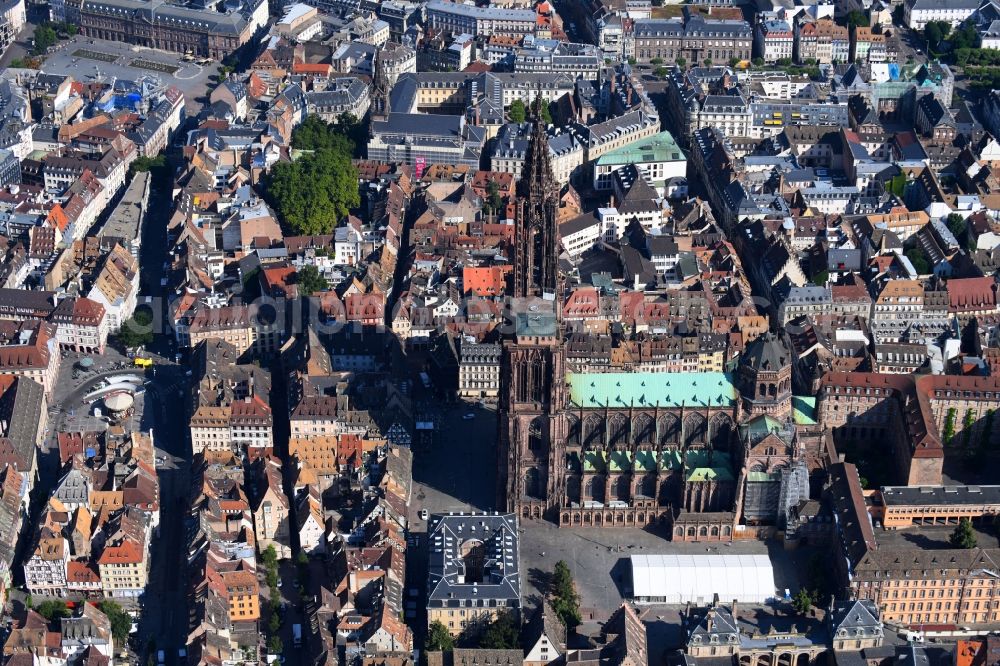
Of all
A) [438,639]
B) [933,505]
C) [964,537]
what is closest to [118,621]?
[438,639]

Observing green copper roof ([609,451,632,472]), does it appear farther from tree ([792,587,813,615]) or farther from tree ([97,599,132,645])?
tree ([97,599,132,645])

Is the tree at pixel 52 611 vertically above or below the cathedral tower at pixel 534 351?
below

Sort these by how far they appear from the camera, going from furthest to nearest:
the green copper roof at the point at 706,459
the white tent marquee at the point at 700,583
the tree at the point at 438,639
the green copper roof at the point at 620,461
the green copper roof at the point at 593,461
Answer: the green copper roof at the point at 706,459 → the green copper roof at the point at 593,461 → the green copper roof at the point at 620,461 → the white tent marquee at the point at 700,583 → the tree at the point at 438,639

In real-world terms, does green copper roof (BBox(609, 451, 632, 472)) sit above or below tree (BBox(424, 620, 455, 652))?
above

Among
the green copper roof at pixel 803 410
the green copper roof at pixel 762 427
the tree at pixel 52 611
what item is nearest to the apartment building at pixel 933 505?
the green copper roof at pixel 803 410

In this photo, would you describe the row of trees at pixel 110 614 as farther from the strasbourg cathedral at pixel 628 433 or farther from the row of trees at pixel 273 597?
the strasbourg cathedral at pixel 628 433

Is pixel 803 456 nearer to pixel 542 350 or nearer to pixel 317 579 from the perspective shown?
pixel 542 350

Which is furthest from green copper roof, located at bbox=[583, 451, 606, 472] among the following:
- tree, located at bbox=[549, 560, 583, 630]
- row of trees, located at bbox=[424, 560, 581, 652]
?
row of trees, located at bbox=[424, 560, 581, 652]

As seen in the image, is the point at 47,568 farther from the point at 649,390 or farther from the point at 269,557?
the point at 649,390
